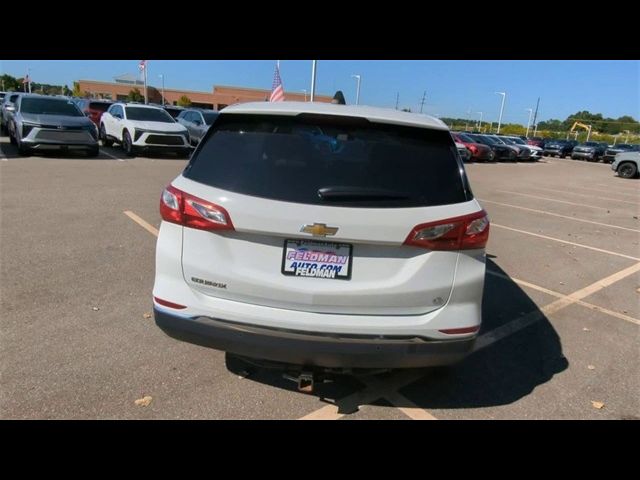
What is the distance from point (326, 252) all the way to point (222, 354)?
1.45 meters

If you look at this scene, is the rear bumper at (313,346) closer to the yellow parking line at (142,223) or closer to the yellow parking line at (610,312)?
the yellow parking line at (610,312)

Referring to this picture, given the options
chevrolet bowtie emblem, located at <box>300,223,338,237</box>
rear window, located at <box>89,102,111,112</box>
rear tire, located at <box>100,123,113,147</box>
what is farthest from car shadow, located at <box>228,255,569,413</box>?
rear window, located at <box>89,102,111,112</box>

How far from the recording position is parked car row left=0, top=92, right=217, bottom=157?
1279cm

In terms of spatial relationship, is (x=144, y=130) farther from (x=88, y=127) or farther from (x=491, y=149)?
(x=491, y=149)

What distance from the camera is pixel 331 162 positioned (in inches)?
99.9

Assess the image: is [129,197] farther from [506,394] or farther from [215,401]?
[506,394]

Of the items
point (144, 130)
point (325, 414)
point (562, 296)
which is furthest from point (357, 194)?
point (144, 130)

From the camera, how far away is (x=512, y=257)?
6.52m

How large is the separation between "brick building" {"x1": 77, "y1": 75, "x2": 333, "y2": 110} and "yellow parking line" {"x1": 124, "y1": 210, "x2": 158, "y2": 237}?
78.2 meters

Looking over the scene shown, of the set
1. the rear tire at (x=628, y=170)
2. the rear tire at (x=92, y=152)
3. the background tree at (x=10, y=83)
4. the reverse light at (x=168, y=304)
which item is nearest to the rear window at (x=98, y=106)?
A: the rear tire at (x=92, y=152)

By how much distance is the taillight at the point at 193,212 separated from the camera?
242 centimetres

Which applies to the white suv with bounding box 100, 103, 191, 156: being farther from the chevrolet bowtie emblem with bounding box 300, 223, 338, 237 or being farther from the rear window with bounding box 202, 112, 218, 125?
the chevrolet bowtie emblem with bounding box 300, 223, 338, 237

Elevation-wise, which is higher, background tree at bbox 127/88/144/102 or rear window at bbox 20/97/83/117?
background tree at bbox 127/88/144/102
